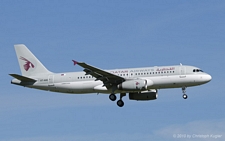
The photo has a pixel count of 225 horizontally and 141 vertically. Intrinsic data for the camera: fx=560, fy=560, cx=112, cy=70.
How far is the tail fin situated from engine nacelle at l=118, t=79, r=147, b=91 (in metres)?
11.3

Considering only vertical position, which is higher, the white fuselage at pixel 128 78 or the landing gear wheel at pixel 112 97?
the white fuselage at pixel 128 78

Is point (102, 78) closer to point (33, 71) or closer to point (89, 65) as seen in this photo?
point (89, 65)

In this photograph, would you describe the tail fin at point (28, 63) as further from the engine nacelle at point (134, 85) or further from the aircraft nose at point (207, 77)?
the aircraft nose at point (207, 77)

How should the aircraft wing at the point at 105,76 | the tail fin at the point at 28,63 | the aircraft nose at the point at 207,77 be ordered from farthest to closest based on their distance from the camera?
the tail fin at the point at 28,63, the aircraft nose at the point at 207,77, the aircraft wing at the point at 105,76

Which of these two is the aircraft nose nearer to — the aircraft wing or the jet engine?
the jet engine

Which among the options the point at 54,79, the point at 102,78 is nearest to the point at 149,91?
the point at 102,78

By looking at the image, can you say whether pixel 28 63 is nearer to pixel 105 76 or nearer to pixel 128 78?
pixel 105 76

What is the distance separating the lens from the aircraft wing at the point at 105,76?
61750 mm

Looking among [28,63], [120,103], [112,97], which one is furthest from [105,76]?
[28,63]

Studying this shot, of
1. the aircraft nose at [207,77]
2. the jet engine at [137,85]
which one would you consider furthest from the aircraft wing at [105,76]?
the aircraft nose at [207,77]

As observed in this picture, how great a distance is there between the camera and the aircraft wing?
2431 inches

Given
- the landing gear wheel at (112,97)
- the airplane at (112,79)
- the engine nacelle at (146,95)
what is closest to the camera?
the airplane at (112,79)

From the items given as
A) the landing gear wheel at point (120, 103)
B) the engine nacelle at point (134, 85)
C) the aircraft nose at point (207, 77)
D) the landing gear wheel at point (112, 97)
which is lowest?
the landing gear wheel at point (120, 103)

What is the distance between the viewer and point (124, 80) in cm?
6412
